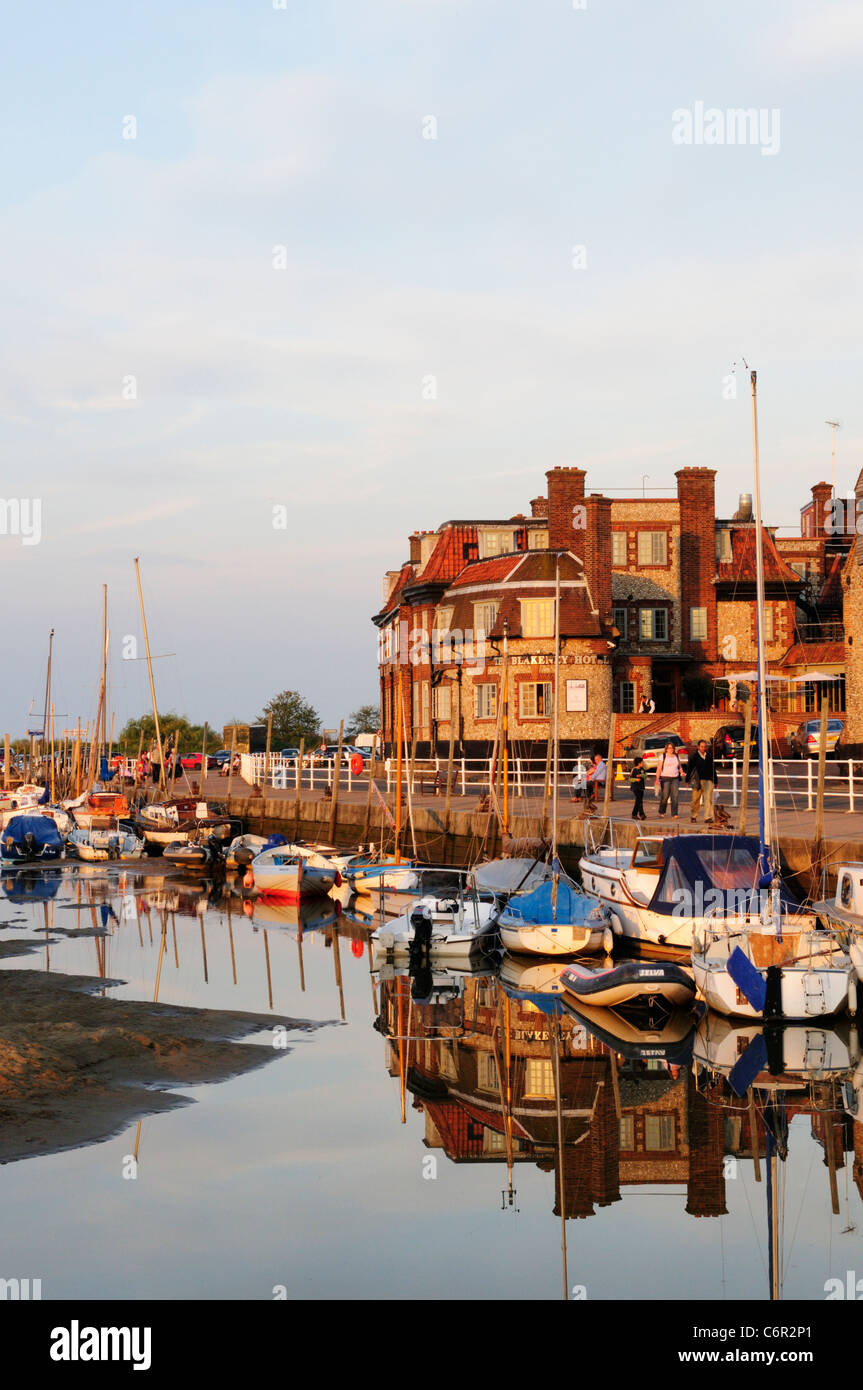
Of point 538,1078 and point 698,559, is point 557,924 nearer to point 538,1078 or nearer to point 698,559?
point 538,1078

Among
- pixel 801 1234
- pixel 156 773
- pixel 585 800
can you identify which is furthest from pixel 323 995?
pixel 156 773

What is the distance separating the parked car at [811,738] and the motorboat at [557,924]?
23.1m

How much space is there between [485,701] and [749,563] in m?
16.4

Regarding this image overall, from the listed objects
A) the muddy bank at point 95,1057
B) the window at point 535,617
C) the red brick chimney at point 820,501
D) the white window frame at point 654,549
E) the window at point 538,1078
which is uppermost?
the red brick chimney at point 820,501

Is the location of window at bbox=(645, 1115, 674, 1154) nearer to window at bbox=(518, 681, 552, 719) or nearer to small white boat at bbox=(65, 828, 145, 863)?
small white boat at bbox=(65, 828, 145, 863)

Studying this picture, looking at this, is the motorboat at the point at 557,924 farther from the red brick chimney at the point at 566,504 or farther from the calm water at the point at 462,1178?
the red brick chimney at the point at 566,504

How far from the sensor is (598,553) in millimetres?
63469

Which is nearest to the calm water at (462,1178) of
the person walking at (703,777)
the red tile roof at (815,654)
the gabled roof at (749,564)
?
the person walking at (703,777)

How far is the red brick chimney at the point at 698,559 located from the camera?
2648 inches

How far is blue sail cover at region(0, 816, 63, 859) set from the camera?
5503 cm

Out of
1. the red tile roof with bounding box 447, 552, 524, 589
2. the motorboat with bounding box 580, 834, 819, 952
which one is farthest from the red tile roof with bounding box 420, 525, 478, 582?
the motorboat with bounding box 580, 834, 819, 952
